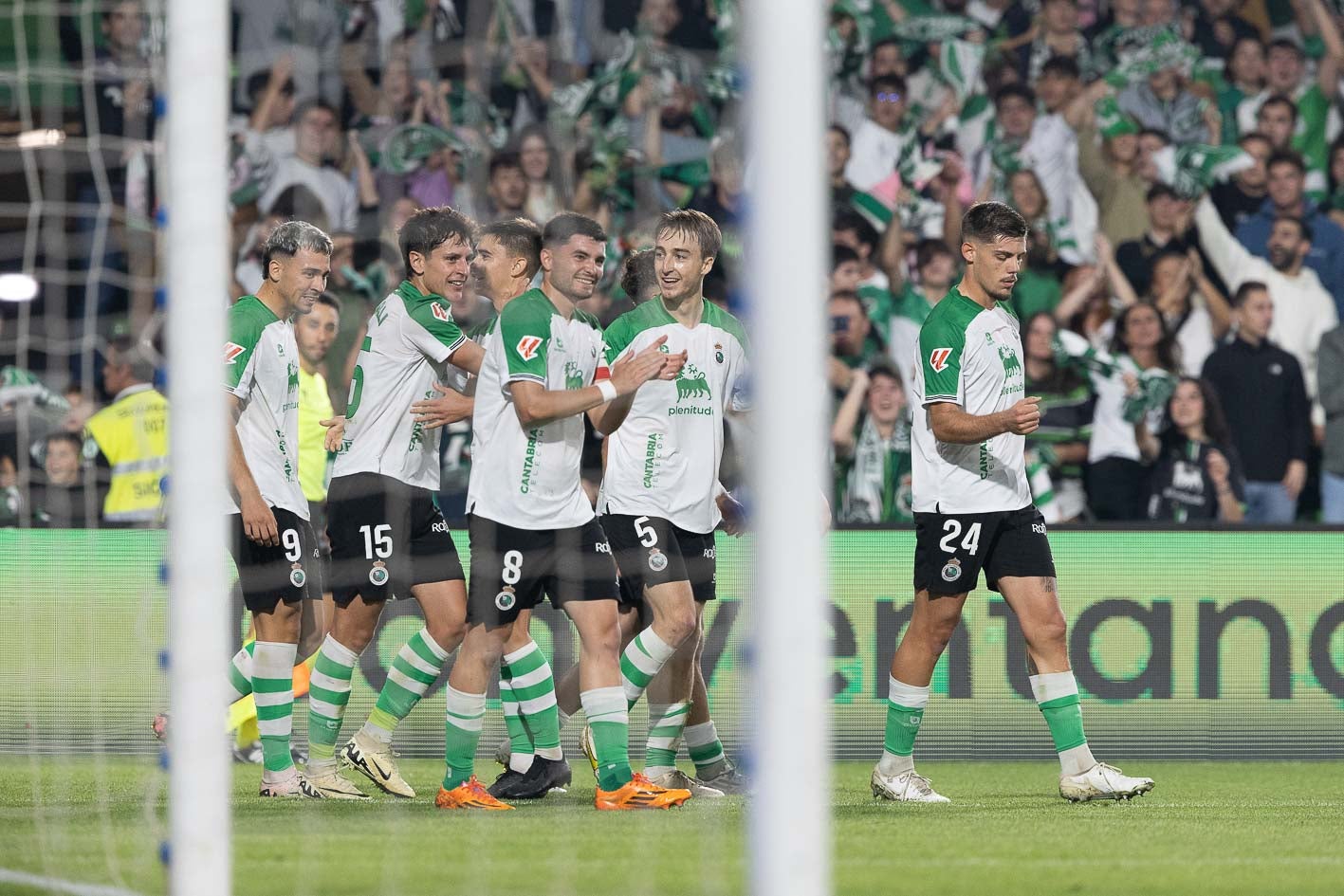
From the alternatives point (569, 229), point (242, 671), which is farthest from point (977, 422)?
point (242, 671)

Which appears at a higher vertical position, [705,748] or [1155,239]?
[1155,239]

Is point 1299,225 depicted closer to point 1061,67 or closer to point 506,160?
point 1061,67

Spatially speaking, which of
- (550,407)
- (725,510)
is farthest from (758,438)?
(725,510)

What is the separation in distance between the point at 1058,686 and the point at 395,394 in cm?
271

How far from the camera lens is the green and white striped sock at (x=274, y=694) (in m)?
7.79

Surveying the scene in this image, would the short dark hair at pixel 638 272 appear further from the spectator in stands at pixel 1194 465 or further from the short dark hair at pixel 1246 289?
the short dark hair at pixel 1246 289

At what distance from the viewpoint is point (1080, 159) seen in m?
12.2

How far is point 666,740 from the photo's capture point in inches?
319

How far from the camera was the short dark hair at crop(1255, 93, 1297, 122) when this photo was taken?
1255 centimetres

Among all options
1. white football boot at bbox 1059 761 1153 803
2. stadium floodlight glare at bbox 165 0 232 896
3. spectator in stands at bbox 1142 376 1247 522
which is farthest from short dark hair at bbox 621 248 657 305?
stadium floodlight glare at bbox 165 0 232 896

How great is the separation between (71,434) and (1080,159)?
5.89 metres

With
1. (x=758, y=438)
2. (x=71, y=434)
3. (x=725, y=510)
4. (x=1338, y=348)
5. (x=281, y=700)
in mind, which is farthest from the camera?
(x=1338, y=348)

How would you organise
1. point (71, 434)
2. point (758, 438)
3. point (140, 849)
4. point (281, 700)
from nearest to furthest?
1. point (758, 438)
2. point (140, 849)
3. point (281, 700)
4. point (71, 434)

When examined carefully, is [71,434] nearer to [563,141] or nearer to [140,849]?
[563,141]
